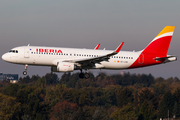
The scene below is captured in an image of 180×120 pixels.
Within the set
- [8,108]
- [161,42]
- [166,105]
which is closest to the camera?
[161,42]

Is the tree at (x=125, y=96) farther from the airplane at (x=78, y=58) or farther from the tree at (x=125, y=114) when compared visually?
the airplane at (x=78, y=58)

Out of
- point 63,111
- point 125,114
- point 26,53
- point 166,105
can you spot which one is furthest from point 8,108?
point 26,53

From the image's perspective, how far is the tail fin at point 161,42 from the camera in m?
53.8

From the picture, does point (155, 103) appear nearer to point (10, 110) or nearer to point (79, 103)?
point (79, 103)

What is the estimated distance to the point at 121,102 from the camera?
178750mm

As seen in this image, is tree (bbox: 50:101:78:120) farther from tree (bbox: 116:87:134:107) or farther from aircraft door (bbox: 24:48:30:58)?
aircraft door (bbox: 24:48:30:58)

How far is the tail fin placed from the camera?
53844 millimetres

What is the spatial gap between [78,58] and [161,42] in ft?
51.9

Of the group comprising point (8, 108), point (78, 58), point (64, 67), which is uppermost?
point (78, 58)

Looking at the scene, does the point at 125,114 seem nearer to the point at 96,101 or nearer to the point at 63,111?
the point at 63,111

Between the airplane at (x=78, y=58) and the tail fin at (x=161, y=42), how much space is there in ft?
3.53

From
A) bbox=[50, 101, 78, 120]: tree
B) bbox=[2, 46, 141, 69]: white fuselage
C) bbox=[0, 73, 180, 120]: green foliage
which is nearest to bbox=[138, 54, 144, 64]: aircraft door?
bbox=[2, 46, 141, 69]: white fuselage

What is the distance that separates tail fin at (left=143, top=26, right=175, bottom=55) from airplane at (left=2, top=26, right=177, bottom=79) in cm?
108

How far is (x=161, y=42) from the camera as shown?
54.6 metres
